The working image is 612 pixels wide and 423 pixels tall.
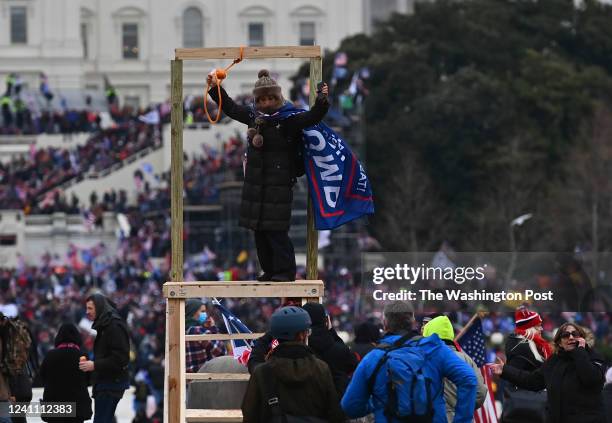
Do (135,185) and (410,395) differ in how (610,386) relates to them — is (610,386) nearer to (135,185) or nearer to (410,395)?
(410,395)

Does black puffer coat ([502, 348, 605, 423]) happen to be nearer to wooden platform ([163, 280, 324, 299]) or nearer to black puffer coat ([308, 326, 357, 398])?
black puffer coat ([308, 326, 357, 398])

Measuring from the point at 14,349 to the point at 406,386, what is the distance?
144 inches

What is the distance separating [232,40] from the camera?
277 feet

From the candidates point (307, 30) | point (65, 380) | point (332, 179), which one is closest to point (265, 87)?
point (332, 179)

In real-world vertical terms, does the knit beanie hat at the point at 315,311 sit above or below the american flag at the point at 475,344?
above

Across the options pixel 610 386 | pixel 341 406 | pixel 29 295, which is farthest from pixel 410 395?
pixel 29 295

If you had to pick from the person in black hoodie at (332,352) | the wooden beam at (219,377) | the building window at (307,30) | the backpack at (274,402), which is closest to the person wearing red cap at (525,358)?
the person in black hoodie at (332,352)

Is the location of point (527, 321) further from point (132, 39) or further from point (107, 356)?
point (132, 39)

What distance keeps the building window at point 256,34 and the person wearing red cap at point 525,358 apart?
72058 mm

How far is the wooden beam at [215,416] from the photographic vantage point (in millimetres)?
11398

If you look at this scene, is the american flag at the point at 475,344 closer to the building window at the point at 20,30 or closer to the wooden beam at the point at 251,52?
the wooden beam at the point at 251,52

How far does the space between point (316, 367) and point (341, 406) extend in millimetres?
246

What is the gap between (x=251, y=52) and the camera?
39.0ft

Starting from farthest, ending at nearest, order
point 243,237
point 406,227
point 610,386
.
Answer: point 406,227 < point 243,237 < point 610,386
